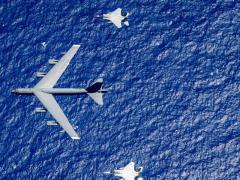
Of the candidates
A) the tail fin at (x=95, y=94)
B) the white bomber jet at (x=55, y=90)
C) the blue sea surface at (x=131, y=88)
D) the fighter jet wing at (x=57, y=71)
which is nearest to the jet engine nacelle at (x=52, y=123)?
the white bomber jet at (x=55, y=90)

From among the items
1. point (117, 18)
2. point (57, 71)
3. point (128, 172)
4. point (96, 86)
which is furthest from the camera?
point (117, 18)

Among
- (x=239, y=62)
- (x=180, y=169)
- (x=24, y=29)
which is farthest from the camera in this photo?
(x=24, y=29)

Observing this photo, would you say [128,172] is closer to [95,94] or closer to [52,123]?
[95,94]

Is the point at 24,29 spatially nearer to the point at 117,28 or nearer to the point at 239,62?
the point at 117,28

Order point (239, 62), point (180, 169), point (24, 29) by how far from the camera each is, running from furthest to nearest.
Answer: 1. point (24, 29)
2. point (239, 62)
3. point (180, 169)

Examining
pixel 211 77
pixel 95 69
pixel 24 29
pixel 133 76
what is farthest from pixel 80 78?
pixel 211 77

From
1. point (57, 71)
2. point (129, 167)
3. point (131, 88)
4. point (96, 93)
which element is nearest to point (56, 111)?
point (57, 71)

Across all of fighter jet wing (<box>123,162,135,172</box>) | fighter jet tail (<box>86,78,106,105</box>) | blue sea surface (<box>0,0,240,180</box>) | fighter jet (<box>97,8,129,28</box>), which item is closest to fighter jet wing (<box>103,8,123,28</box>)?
fighter jet (<box>97,8,129,28</box>)
